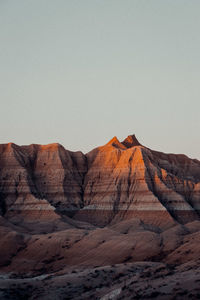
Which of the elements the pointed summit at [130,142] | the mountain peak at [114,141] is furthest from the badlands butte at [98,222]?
the pointed summit at [130,142]

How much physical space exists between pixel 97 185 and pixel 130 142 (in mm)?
24107

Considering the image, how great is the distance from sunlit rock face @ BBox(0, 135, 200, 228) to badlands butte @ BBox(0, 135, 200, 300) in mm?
274

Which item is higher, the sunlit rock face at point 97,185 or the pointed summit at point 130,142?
the pointed summit at point 130,142

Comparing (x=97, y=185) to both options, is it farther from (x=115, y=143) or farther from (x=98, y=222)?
(x=115, y=143)

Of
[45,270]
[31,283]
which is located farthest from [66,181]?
[31,283]

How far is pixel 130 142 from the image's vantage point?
138 metres

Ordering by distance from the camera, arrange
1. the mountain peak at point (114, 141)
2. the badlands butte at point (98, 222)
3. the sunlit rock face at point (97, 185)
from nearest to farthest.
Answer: the badlands butte at point (98, 222) → the sunlit rock face at point (97, 185) → the mountain peak at point (114, 141)

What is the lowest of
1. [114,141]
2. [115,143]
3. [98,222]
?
[98,222]

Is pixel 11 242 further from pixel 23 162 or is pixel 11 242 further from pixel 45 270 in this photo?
pixel 23 162

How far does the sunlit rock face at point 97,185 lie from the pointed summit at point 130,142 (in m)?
4.92

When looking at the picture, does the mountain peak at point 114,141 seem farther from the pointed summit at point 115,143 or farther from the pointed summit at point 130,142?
the pointed summit at point 130,142

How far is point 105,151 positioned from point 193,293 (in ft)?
321

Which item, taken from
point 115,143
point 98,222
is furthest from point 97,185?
point 115,143

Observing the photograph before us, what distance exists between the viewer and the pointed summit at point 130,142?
137000 millimetres
